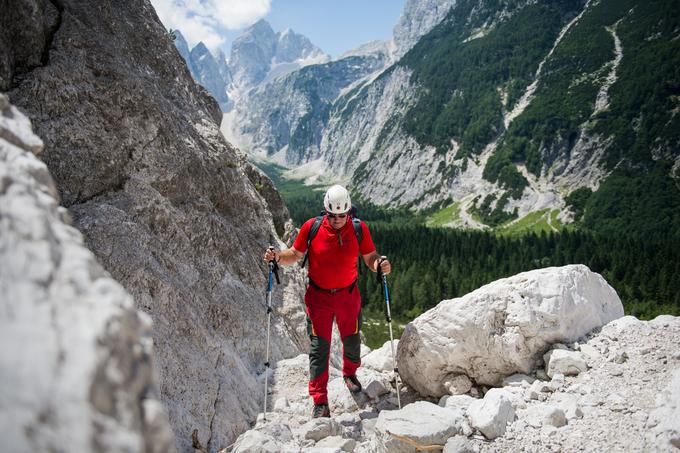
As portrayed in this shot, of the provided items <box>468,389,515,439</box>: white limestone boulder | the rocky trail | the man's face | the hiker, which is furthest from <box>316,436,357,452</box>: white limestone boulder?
the man's face

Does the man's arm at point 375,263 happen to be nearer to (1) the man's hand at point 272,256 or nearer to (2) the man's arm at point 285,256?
(2) the man's arm at point 285,256

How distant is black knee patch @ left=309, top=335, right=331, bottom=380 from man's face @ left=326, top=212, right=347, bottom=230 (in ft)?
7.62

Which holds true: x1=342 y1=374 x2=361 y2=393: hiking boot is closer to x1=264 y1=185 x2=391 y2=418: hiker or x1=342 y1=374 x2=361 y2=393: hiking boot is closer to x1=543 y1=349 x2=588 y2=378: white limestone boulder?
x1=264 y1=185 x2=391 y2=418: hiker

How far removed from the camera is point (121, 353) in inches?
92.0

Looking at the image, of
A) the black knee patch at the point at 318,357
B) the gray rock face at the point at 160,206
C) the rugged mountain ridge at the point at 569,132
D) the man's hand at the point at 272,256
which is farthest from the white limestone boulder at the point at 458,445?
the rugged mountain ridge at the point at 569,132

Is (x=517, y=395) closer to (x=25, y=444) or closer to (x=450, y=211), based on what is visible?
(x=25, y=444)

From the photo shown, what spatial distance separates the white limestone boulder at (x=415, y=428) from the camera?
5.78 meters

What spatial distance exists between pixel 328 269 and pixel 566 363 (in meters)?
4.68

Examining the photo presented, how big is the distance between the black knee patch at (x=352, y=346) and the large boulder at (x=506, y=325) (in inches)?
46.9

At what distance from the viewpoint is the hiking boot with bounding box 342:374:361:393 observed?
8703 mm

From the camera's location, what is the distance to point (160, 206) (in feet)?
27.4

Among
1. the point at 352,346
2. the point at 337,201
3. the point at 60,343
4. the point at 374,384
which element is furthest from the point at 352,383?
the point at 60,343

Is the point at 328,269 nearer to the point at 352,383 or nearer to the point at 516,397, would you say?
the point at 352,383

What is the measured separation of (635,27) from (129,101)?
661ft
